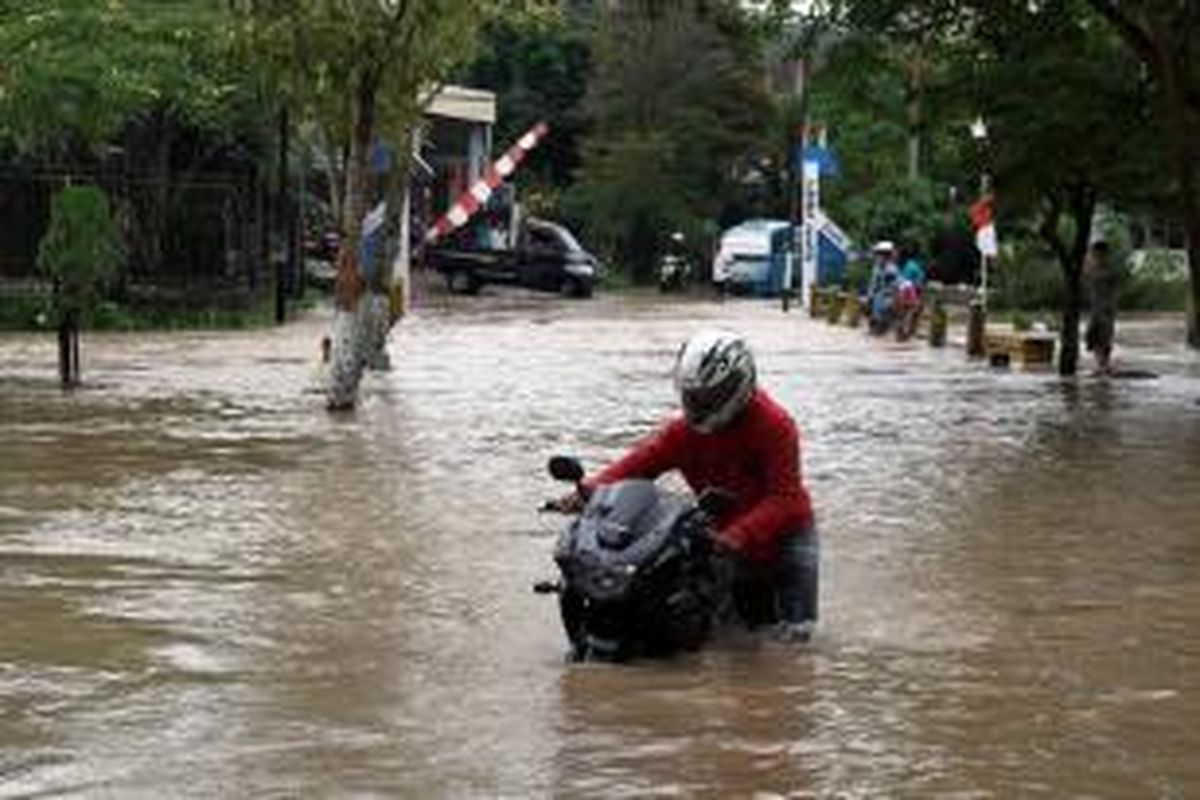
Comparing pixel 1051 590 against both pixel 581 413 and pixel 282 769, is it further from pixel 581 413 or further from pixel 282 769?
pixel 581 413

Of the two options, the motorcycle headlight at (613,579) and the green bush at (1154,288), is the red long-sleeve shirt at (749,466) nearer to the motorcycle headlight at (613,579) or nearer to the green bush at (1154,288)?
the motorcycle headlight at (613,579)

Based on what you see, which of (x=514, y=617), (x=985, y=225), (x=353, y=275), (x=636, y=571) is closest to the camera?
(x=636, y=571)

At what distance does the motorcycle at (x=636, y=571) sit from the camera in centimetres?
916

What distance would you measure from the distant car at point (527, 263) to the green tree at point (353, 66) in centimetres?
3296

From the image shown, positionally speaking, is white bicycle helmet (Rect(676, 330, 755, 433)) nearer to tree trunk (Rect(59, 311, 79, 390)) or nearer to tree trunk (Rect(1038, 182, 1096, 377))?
tree trunk (Rect(59, 311, 79, 390))

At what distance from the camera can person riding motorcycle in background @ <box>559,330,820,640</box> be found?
963 centimetres

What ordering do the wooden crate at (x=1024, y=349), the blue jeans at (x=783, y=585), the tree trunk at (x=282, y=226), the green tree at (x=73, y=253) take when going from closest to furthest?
the blue jeans at (x=783, y=585), the green tree at (x=73, y=253), the wooden crate at (x=1024, y=349), the tree trunk at (x=282, y=226)

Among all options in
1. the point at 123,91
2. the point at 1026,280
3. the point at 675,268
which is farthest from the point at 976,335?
the point at 675,268

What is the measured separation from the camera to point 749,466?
9898 millimetres

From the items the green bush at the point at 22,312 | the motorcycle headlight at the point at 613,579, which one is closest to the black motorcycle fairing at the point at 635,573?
the motorcycle headlight at the point at 613,579

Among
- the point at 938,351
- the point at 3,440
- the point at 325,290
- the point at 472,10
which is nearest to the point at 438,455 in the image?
the point at 3,440

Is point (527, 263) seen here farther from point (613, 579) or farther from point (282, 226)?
point (613, 579)

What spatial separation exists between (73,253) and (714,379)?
15.4m

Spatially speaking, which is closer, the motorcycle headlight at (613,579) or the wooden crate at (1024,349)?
the motorcycle headlight at (613,579)
